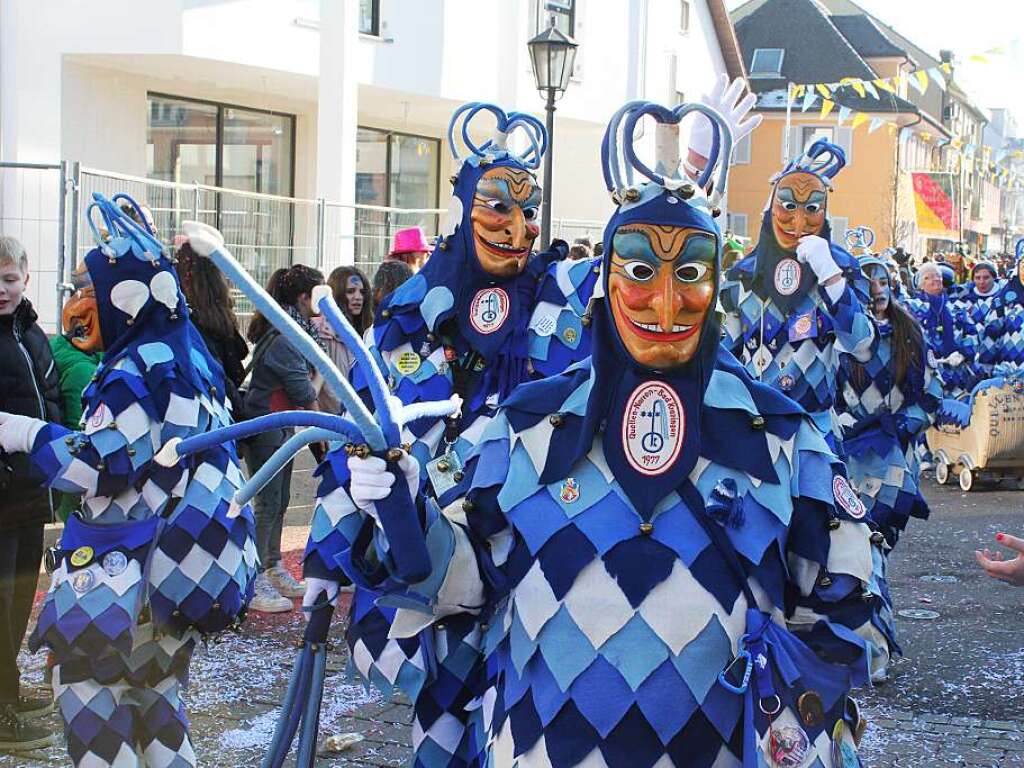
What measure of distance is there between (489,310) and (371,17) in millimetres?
14978

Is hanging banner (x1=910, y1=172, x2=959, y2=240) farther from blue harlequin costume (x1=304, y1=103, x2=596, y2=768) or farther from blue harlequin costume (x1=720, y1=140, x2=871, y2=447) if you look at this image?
blue harlequin costume (x1=304, y1=103, x2=596, y2=768)

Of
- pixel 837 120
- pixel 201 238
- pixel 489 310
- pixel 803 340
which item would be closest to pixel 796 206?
pixel 803 340

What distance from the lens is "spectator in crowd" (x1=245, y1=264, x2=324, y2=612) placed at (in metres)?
7.62

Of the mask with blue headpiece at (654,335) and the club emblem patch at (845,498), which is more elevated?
the mask with blue headpiece at (654,335)

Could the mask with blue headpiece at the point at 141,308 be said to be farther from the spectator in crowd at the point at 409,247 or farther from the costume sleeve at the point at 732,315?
the spectator in crowd at the point at 409,247

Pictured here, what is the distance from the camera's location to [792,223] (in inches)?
263

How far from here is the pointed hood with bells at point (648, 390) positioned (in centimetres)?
279

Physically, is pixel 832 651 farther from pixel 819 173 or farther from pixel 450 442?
pixel 819 173

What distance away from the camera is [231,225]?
15.0 metres

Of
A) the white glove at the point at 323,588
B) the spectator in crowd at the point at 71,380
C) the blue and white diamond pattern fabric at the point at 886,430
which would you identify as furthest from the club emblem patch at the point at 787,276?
the white glove at the point at 323,588

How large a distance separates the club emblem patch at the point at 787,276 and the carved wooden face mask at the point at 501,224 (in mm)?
2180

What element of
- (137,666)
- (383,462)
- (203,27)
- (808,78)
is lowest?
(137,666)

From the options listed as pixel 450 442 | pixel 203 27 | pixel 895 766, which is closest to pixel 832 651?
pixel 450 442

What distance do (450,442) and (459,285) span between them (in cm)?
62
